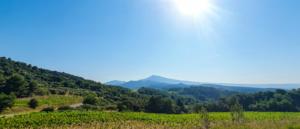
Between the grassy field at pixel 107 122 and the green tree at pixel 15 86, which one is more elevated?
the green tree at pixel 15 86

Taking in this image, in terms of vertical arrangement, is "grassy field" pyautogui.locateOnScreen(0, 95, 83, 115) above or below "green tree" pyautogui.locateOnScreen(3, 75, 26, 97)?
below

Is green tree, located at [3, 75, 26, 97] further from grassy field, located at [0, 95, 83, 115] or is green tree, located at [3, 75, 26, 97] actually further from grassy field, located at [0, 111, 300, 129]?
grassy field, located at [0, 111, 300, 129]

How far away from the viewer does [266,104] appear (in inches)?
2938

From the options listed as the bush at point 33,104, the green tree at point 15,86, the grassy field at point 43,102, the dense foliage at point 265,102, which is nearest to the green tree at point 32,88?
the green tree at point 15,86

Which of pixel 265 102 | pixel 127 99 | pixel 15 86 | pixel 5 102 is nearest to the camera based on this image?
pixel 5 102

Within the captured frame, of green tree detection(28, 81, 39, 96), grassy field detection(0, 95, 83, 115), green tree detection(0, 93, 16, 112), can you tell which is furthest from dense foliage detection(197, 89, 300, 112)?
green tree detection(0, 93, 16, 112)

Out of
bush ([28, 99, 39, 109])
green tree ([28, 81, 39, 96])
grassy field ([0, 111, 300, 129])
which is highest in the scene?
green tree ([28, 81, 39, 96])

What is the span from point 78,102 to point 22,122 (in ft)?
98.1

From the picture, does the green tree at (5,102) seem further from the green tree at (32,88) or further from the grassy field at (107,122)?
the green tree at (32,88)

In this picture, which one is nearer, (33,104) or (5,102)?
(5,102)

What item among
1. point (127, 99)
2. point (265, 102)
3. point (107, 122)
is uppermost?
point (127, 99)

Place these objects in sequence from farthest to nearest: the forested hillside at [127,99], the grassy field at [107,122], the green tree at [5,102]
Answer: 1. the forested hillside at [127,99]
2. the green tree at [5,102]
3. the grassy field at [107,122]

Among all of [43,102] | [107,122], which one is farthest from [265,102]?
[107,122]

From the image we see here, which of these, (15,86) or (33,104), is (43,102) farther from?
(15,86)
